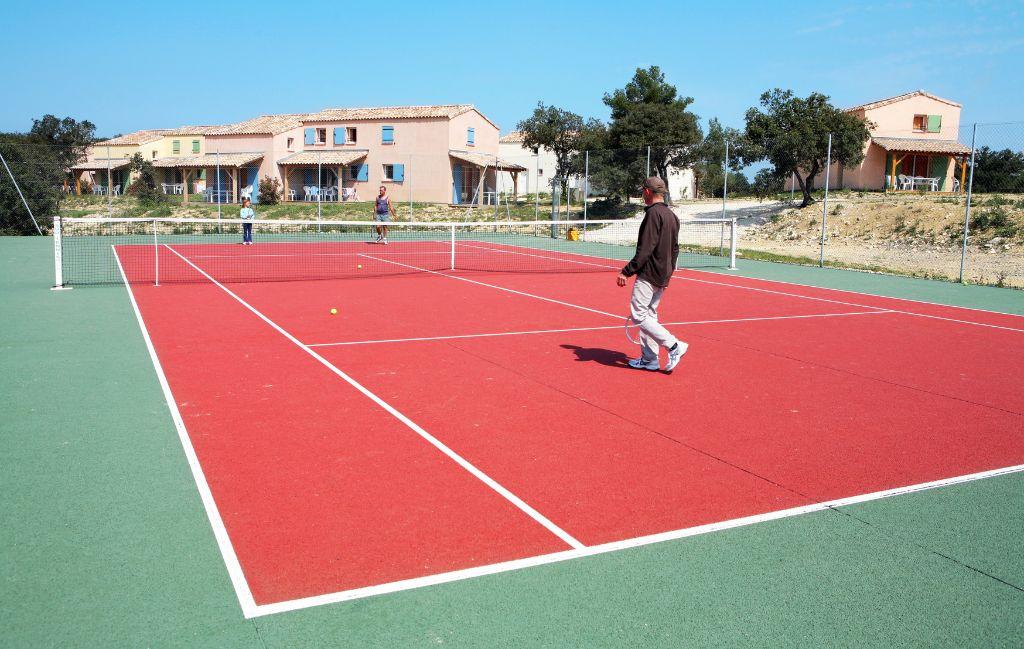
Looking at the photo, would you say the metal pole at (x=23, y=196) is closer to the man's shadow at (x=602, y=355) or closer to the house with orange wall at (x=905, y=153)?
the man's shadow at (x=602, y=355)

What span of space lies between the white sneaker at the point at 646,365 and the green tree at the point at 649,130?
2872 centimetres

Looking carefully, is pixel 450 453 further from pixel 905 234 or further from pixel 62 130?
pixel 62 130

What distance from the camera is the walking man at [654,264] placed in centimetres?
826

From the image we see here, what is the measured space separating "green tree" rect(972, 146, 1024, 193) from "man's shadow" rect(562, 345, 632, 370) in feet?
55.1

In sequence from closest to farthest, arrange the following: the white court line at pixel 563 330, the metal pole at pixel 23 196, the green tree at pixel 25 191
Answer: the white court line at pixel 563 330 → the metal pole at pixel 23 196 → the green tree at pixel 25 191

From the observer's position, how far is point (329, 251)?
26703 mm

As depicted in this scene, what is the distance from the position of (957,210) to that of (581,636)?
28.5 metres

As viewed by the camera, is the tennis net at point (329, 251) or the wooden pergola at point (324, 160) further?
the wooden pergola at point (324, 160)

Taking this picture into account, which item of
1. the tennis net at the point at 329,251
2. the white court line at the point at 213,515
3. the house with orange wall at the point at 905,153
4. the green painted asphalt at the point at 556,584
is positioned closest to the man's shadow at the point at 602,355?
the green painted asphalt at the point at 556,584

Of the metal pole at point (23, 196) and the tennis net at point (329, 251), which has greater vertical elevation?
the metal pole at point (23, 196)

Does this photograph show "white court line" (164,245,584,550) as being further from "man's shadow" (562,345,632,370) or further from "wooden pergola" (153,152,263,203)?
"wooden pergola" (153,152,263,203)

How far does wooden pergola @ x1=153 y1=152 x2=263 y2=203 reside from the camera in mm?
54487

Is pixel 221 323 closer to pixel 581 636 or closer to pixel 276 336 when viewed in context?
pixel 276 336

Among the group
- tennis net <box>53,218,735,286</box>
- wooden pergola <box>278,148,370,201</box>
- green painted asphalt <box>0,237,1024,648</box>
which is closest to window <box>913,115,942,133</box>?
tennis net <box>53,218,735,286</box>
